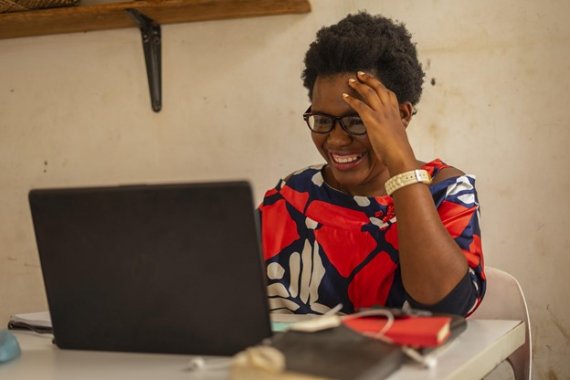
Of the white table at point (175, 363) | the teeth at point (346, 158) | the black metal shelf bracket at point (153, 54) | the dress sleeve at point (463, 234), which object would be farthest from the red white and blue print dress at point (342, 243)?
the black metal shelf bracket at point (153, 54)

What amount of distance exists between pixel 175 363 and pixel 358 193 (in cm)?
85

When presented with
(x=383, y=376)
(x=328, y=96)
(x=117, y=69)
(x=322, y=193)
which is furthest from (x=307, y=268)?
(x=117, y=69)

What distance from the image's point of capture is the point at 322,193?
1.97 metres

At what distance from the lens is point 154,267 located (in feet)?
3.95

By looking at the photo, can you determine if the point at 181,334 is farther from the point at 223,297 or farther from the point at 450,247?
the point at 450,247

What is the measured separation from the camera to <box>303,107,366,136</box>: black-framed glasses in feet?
5.85

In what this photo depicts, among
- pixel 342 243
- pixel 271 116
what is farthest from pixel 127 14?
pixel 342 243

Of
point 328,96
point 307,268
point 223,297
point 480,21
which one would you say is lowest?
point 307,268

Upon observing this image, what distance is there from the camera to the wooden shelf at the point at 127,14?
232 cm

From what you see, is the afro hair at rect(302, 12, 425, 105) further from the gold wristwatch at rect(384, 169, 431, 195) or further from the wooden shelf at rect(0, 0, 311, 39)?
the wooden shelf at rect(0, 0, 311, 39)

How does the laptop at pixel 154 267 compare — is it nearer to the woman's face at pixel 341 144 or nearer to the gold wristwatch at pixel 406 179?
the gold wristwatch at pixel 406 179

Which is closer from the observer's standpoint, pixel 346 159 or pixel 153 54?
pixel 346 159

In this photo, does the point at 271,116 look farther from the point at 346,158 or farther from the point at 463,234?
the point at 463,234

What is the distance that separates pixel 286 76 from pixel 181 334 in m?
1.36
